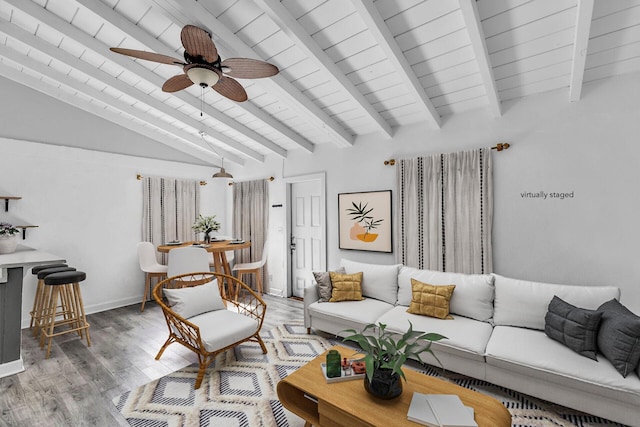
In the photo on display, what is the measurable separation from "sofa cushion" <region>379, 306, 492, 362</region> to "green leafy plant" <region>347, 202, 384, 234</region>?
121 centimetres

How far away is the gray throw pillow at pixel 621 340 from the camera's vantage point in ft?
6.19

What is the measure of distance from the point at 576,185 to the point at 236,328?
332 centimetres

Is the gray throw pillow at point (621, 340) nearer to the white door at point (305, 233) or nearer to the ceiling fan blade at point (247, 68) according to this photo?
the ceiling fan blade at point (247, 68)

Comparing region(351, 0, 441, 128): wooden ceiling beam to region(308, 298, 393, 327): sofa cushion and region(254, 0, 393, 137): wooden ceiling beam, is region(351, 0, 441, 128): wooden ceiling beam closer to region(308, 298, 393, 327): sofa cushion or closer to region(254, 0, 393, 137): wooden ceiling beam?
region(254, 0, 393, 137): wooden ceiling beam

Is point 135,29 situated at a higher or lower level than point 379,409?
higher

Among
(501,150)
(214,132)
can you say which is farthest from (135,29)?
(501,150)

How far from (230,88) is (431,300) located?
2.54 meters

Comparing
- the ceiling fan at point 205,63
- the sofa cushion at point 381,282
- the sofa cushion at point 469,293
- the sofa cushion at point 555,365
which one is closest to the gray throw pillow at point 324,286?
the sofa cushion at point 381,282

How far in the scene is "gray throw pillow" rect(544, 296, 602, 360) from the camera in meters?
2.11

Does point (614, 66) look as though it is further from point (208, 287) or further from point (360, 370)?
point (208, 287)

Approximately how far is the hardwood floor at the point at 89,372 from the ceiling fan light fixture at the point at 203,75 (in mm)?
2325

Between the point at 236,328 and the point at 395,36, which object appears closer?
the point at 395,36

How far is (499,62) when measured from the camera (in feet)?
8.34

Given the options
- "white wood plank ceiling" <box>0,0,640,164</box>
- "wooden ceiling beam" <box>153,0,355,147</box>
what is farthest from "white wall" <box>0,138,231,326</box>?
"wooden ceiling beam" <box>153,0,355,147</box>
